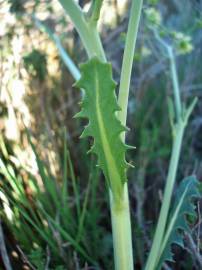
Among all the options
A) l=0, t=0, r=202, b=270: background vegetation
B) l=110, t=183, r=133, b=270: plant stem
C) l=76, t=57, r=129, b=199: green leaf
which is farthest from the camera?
l=0, t=0, r=202, b=270: background vegetation

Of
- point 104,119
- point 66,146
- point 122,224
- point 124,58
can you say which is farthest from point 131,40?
point 66,146

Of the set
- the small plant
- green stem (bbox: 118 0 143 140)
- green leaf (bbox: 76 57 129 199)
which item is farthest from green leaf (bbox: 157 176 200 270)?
green stem (bbox: 118 0 143 140)

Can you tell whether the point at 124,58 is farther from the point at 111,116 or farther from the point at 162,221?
the point at 162,221

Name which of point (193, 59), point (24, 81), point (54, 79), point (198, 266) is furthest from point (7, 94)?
point (193, 59)

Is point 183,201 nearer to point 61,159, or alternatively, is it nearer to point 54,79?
point 61,159

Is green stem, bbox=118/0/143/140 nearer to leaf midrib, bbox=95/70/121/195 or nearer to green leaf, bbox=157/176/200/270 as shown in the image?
leaf midrib, bbox=95/70/121/195

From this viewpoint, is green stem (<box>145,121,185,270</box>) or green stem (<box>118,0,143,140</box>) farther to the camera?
green stem (<box>145,121,185,270</box>)
